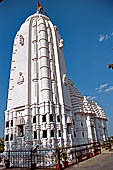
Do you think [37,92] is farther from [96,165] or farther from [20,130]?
[96,165]

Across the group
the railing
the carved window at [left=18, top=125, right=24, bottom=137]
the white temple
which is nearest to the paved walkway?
the railing

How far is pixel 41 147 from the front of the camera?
23844mm

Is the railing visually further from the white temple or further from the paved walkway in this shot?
the white temple

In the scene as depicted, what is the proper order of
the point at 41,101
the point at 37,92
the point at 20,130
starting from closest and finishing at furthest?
1. the point at 41,101
2. the point at 20,130
3. the point at 37,92

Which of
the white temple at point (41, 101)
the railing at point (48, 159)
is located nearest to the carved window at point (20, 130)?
the white temple at point (41, 101)

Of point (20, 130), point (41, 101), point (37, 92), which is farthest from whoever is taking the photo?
point (37, 92)

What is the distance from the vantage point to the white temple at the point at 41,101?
26172 millimetres

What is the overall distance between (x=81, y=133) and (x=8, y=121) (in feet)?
Result: 53.8

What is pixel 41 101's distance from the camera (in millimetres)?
28000

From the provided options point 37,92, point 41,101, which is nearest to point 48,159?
point 41,101

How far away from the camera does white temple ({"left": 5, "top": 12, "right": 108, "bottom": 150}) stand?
85.9 ft

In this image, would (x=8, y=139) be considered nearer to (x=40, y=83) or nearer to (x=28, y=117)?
(x=28, y=117)

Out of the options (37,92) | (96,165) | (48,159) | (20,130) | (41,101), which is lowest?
(48,159)

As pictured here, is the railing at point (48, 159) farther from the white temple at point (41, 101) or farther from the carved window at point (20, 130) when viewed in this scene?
the carved window at point (20, 130)
